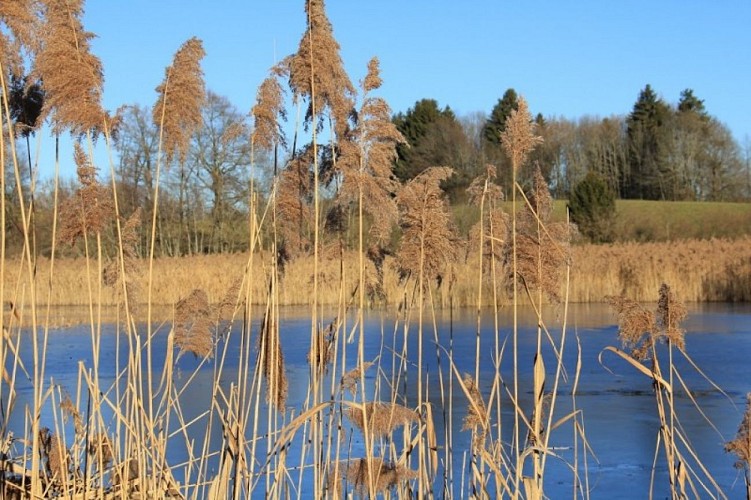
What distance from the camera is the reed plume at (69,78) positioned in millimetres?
3104

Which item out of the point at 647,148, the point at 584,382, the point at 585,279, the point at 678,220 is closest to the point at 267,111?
the point at 584,382

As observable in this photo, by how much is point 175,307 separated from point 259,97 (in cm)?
113

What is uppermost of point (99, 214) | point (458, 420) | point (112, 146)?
point (112, 146)

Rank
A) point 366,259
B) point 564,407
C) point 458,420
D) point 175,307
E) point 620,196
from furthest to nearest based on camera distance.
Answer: point 620,196, point 564,407, point 458,420, point 175,307, point 366,259

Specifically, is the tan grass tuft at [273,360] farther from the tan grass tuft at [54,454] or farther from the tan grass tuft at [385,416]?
the tan grass tuft at [54,454]

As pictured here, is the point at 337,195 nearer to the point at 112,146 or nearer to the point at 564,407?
the point at 112,146

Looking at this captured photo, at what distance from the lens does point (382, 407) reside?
3.46m

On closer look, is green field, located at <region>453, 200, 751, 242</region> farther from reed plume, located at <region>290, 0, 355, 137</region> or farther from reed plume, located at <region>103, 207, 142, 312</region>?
reed plume, located at <region>290, 0, 355, 137</region>

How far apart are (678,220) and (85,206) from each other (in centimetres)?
3746

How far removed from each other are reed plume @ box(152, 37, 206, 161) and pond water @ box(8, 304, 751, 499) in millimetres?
1034

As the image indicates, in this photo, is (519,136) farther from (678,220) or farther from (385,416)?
(678,220)

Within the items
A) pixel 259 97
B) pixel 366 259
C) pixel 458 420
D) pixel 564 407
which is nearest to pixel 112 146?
pixel 259 97

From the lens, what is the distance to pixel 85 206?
134 inches

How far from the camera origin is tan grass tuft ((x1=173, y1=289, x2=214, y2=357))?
378 centimetres
